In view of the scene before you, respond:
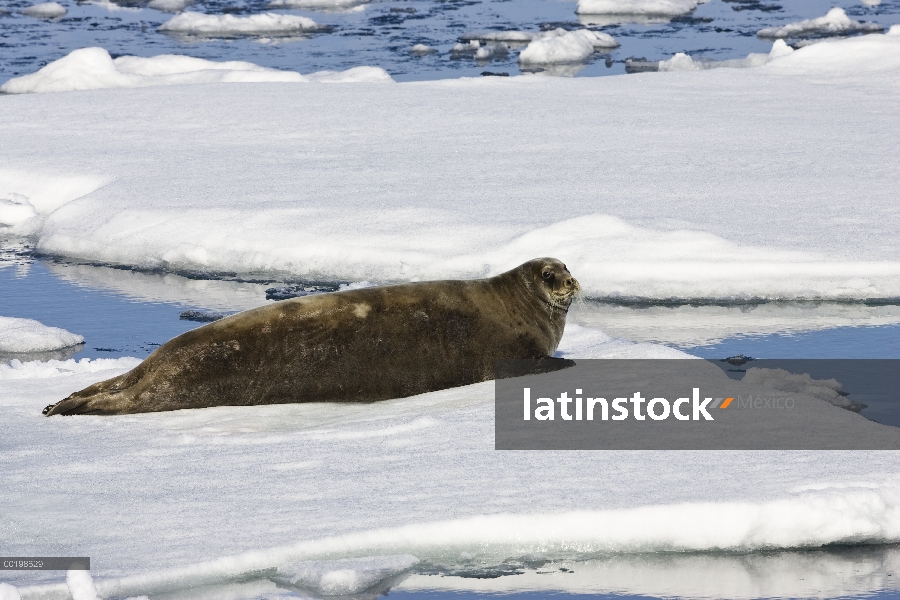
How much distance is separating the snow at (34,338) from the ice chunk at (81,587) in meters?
3.12

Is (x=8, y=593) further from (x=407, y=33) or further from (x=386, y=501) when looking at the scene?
(x=407, y=33)

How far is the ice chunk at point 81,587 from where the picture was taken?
9.30ft

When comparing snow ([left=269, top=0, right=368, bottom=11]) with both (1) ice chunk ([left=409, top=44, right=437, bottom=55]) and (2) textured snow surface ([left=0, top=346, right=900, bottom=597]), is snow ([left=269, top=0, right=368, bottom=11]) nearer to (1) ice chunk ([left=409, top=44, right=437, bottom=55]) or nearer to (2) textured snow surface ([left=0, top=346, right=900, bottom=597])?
(1) ice chunk ([left=409, top=44, right=437, bottom=55])

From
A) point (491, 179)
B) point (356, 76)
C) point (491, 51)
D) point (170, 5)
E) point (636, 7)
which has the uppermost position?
point (170, 5)

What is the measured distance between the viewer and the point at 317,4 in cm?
2302

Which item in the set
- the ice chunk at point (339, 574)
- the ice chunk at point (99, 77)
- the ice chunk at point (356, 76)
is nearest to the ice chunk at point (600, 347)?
the ice chunk at point (339, 574)

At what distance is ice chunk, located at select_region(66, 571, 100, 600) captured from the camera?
2836 millimetres

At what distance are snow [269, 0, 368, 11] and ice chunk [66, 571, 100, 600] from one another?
20780 mm

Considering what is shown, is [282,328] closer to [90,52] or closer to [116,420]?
[116,420]

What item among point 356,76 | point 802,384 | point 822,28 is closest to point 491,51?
point 356,76

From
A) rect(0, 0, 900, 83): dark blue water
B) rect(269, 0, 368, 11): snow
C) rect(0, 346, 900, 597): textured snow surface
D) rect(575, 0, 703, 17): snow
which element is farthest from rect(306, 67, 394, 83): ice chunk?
rect(0, 346, 900, 597): textured snow surface

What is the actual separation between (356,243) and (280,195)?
46.2 inches

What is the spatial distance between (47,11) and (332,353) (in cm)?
1927

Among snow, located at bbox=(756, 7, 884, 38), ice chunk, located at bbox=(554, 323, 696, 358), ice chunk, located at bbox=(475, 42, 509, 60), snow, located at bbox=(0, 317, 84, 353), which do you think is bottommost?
snow, located at bbox=(0, 317, 84, 353)
